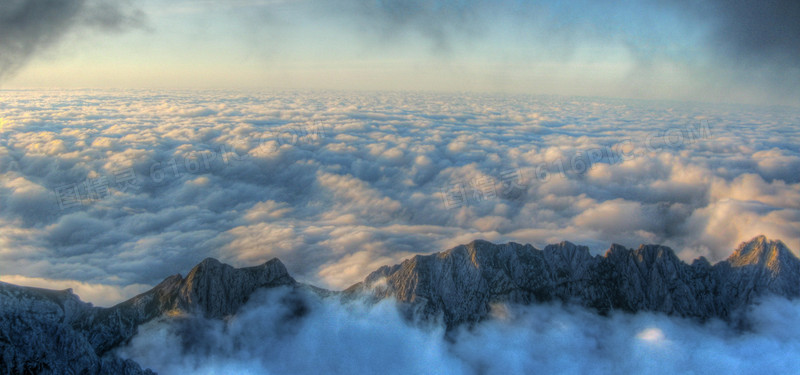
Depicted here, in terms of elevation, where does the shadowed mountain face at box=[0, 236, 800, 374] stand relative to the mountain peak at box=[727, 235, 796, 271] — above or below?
below

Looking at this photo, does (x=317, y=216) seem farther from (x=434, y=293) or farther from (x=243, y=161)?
(x=434, y=293)

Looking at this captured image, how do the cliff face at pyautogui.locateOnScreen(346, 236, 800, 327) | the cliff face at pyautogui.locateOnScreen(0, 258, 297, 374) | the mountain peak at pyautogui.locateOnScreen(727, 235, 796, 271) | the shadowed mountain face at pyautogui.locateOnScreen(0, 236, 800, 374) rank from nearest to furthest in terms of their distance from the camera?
the cliff face at pyautogui.locateOnScreen(0, 258, 297, 374)
the shadowed mountain face at pyautogui.locateOnScreen(0, 236, 800, 374)
the cliff face at pyautogui.locateOnScreen(346, 236, 800, 327)
the mountain peak at pyautogui.locateOnScreen(727, 235, 796, 271)

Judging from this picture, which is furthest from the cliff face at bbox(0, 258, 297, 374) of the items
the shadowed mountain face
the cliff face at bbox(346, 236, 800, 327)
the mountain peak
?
the mountain peak

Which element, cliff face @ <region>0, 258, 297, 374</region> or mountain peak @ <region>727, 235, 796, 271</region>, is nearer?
cliff face @ <region>0, 258, 297, 374</region>

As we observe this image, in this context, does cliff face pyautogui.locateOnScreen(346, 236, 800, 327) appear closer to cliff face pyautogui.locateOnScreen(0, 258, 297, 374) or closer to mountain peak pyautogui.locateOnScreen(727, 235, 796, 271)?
mountain peak pyautogui.locateOnScreen(727, 235, 796, 271)

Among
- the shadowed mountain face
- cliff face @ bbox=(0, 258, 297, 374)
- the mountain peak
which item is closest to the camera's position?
cliff face @ bbox=(0, 258, 297, 374)

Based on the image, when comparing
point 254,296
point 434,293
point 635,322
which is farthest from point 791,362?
point 254,296

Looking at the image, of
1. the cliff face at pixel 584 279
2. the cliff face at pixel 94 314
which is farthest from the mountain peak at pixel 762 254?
the cliff face at pixel 94 314

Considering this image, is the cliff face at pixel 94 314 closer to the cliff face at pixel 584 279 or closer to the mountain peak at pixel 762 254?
the cliff face at pixel 584 279
